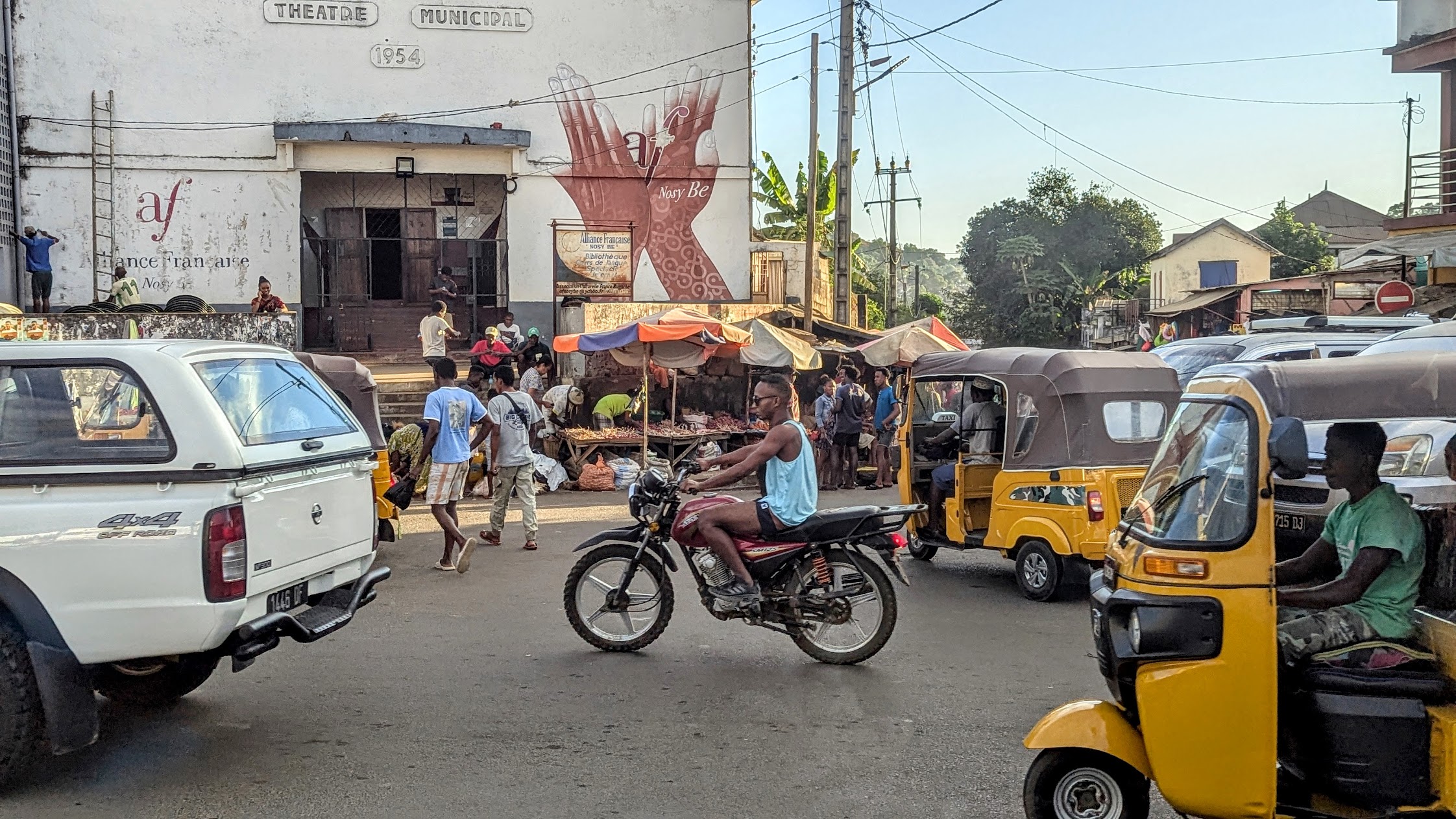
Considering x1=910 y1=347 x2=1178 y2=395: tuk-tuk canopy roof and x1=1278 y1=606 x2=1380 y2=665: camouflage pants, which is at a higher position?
x1=910 y1=347 x2=1178 y2=395: tuk-tuk canopy roof

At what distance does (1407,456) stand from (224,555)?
602 cm

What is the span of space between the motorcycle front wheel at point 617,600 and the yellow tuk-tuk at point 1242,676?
3544 mm

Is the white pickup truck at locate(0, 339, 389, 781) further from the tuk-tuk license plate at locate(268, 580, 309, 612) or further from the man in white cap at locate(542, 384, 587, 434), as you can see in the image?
the man in white cap at locate(542, 384, 587, 434)

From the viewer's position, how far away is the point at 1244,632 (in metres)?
3.88

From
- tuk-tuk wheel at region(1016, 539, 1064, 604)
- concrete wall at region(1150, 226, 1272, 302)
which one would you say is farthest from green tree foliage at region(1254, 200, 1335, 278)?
tuk-tuk wheel at region(1016, 539, 1064, 604)

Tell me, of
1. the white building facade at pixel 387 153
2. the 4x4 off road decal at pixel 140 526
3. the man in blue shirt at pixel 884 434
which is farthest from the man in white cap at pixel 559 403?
the 4x4 off road decal at pixel 140 526

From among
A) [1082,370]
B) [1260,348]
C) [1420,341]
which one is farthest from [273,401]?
[1260,348]

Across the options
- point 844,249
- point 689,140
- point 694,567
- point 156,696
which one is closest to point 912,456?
point 694,567

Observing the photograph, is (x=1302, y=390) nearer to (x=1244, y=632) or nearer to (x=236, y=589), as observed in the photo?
(x=1244, y=632)

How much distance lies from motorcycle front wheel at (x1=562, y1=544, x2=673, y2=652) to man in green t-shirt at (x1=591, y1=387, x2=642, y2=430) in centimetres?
1085

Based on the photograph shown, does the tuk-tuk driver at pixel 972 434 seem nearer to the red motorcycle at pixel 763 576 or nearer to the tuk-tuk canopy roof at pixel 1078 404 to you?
the tuk-tuk canopy roof at pixel 1078 404

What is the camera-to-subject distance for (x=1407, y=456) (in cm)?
654

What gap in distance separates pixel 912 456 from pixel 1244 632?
23.7 feet

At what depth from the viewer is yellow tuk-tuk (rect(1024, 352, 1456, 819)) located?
3.88 metres
